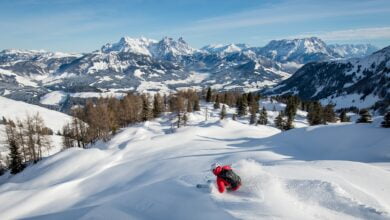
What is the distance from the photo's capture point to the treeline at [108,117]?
68.9m

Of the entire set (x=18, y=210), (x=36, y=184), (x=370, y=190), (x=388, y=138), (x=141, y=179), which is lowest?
(x=36, y=184)

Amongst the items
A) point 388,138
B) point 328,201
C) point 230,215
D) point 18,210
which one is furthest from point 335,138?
point 18,210

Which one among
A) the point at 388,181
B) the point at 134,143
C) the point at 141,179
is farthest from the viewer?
the point at 134,143

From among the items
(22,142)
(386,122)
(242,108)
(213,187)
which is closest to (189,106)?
(242,108)

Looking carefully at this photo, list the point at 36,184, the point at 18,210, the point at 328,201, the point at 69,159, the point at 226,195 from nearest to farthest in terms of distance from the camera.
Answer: the point at 328,201 → the point at 226,195 → the point at 18,210 → the point at 36,184 → the point at 69,159

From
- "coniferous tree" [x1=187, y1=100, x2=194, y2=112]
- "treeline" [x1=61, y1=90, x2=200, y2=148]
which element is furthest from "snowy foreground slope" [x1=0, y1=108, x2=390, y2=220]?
"coniferous tree" [x1=187, y1=100, x2=194, y2=112]

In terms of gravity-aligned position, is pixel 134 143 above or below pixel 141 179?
below

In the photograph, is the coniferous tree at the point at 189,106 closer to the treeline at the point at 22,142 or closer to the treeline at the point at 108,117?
the treeline at the point at 108,117

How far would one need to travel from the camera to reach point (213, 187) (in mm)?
14820

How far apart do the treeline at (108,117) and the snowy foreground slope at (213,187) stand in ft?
55.2

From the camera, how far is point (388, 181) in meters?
16.6

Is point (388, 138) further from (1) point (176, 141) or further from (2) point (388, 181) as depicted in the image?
(1) point (176, 141)

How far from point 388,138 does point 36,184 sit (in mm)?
40226

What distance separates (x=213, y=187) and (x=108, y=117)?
187 feet
